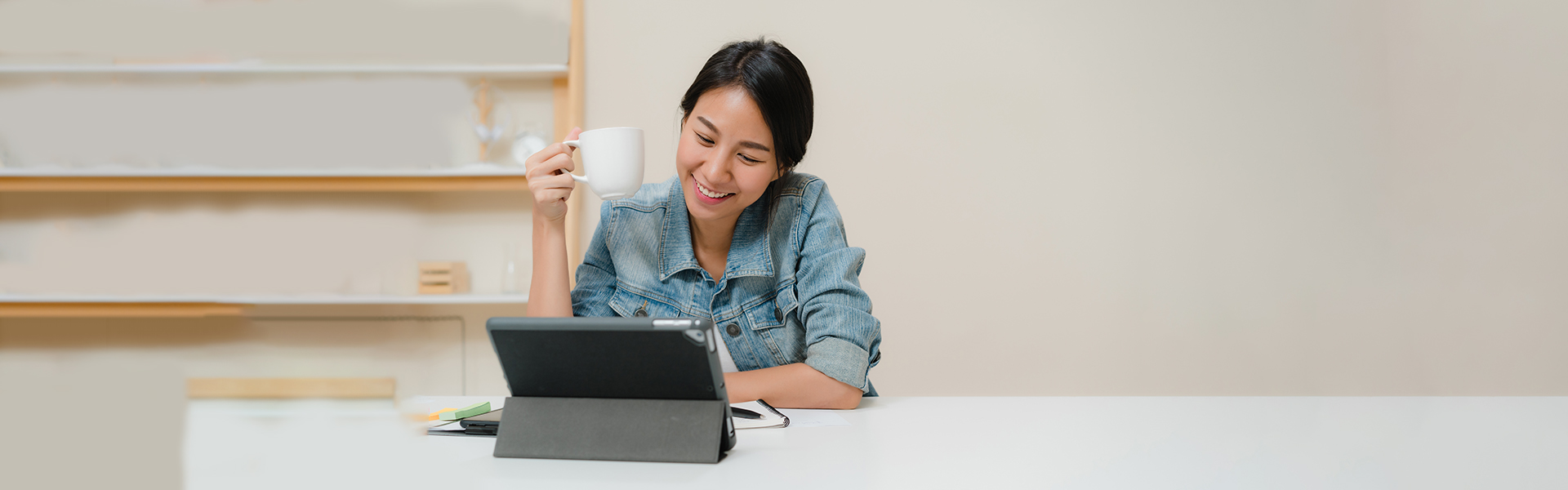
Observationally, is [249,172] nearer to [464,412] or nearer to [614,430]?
[464,412]

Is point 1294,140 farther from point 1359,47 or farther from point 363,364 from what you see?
point 363,364

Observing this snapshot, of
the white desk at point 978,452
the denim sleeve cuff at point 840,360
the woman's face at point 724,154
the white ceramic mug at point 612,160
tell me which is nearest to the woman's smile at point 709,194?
the woman's face at point 724,154

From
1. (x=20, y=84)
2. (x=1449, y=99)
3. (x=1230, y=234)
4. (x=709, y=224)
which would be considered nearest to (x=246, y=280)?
(x=20, y=84)

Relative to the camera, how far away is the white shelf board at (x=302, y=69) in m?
2.10

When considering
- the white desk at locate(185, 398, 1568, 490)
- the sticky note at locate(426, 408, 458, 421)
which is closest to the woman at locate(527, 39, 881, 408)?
the white desk at locate(185, 398, 1568, 490)

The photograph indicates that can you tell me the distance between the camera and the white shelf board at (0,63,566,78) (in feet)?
6.88

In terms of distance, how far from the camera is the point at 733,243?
43.8 inches

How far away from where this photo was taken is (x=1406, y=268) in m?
2.34

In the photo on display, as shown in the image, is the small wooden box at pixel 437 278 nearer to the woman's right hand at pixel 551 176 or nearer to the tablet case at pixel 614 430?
the woman's right hand at pixel 551 176

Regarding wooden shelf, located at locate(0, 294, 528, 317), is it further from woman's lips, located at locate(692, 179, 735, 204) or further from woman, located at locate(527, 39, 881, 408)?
woman's lips, located at locate(692, 179, 735, 204)

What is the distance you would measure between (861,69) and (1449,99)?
5.75ft

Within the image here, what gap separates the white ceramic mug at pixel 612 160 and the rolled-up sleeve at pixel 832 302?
0.28 meters

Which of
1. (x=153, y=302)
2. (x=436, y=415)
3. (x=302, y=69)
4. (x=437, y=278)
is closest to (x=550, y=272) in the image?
(x=436, y=415)

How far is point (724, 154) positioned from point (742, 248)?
188 mm
